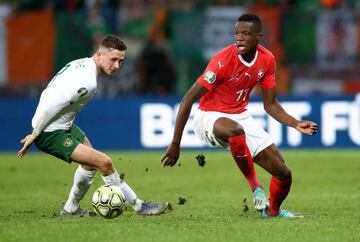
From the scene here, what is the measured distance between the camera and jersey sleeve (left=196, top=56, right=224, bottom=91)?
32.8 ft

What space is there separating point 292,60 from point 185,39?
2.22 meters

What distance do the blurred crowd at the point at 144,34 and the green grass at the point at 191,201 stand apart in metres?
1.54

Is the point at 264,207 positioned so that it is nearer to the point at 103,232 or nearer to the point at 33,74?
the point at 103,232

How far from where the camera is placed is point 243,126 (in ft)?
34.0

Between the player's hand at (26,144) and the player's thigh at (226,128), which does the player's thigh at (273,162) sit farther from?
the player's hand at (26,144)

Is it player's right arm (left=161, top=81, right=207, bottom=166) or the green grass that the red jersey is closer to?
player's right arm (left=161, top=81, right=207, bottom=166)

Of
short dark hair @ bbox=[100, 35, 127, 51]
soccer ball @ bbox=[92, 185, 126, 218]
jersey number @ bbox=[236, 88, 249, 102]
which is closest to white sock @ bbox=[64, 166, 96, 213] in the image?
soccer ball @ bbox=[92, 185, 126, 218]

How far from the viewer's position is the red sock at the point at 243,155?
9.98 m

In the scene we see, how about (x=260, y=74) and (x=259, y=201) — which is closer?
(x=259, y=201)

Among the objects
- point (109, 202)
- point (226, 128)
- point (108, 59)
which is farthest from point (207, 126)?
point (109, 202)

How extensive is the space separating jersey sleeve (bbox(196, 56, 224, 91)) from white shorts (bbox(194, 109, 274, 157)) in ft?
1.27

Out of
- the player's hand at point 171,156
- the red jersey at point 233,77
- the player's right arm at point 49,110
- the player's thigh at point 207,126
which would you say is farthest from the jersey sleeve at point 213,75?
the player's right arm at point 49,110

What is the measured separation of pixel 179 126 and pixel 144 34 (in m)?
10.7

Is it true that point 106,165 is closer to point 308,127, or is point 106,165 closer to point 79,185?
point 79,185
